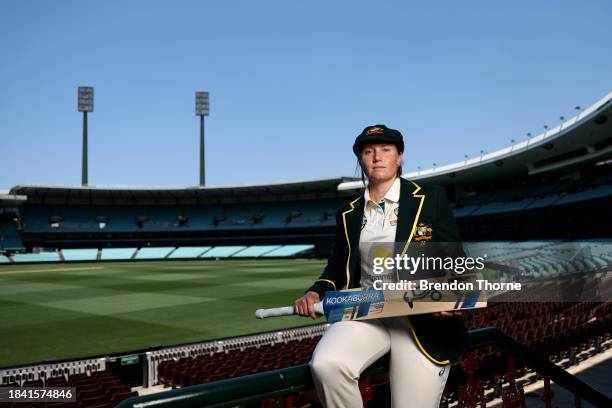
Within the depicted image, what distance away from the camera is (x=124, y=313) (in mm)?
17812

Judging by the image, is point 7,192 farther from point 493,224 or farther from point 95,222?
point 493,224

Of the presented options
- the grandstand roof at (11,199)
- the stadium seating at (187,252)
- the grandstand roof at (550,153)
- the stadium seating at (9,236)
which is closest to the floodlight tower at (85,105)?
the grandstand roof at (11,199)

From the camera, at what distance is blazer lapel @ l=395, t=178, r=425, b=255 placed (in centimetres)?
203

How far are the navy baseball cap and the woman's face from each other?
0.10ft

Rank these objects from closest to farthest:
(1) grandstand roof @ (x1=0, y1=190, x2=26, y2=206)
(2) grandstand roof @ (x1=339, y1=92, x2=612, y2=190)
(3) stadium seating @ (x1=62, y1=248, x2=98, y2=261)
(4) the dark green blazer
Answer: (4) the dark green blazer
(2) grandstand roof @ (x1=339, y1=92, x2=612, y2=190)
(3) stadium seating @ (x1=62, y1=248, x2=98, y2=261)
(1) grandstand roof @ (x1=0, y1=190, x2=26, y2=206)

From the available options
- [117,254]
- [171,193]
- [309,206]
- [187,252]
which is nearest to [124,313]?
[117,254]

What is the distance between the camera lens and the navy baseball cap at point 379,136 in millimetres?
2195

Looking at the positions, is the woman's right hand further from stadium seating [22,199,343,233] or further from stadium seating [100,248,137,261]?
stadium seating [22,199,343,233]

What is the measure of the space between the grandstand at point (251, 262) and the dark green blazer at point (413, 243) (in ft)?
0.60

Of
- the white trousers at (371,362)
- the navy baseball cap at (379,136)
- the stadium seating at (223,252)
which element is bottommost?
the stadium seating at (223,252)

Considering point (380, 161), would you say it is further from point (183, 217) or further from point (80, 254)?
point (183, 217)

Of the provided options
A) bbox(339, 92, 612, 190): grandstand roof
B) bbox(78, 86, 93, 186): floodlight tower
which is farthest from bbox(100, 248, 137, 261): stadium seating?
bbox(339, 92, 612, 190): grandstand roof

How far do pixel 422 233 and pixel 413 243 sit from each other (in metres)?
0.06

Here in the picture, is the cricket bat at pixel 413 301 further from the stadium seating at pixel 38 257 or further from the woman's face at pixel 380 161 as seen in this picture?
the stadium seating at pixel 38 257
